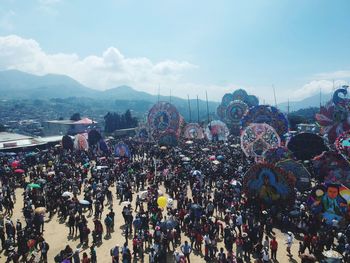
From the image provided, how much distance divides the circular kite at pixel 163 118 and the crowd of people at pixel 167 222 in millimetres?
19443

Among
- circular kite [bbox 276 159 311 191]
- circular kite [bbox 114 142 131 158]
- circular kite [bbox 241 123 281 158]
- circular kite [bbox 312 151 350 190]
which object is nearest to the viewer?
circular kite [bbox 312 151 350 190]

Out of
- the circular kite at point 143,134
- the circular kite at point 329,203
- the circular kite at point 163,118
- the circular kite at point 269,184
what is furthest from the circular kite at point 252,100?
the circular kite at point 329,203

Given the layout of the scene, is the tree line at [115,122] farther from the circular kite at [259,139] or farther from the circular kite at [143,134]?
the circular kite at [259,139]

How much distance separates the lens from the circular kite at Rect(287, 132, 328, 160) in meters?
32.6

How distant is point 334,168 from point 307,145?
9.02 m

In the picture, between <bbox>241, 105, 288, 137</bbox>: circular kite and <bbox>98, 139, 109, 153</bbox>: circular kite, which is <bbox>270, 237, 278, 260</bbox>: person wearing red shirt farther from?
<bbox>98, 139, 109, 153</bbox>: circular kite

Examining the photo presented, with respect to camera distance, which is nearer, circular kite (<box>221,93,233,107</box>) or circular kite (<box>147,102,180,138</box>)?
circular kite (<box>147,102,180,138</box>)

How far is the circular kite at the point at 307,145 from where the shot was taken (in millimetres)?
32625

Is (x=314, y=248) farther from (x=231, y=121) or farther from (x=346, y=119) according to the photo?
(x=231, y=121)

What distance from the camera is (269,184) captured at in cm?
2130

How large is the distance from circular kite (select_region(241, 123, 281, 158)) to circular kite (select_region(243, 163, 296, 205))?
10.7 meters

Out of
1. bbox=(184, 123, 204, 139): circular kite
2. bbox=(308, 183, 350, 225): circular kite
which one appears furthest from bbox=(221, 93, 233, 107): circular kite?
bbox=(308, 183, 350, 225): circular kite

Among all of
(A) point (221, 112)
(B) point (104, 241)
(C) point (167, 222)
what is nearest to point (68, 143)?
(B) point (104, 241)

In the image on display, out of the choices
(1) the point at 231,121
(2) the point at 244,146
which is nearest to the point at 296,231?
(2) the point at 244,146
